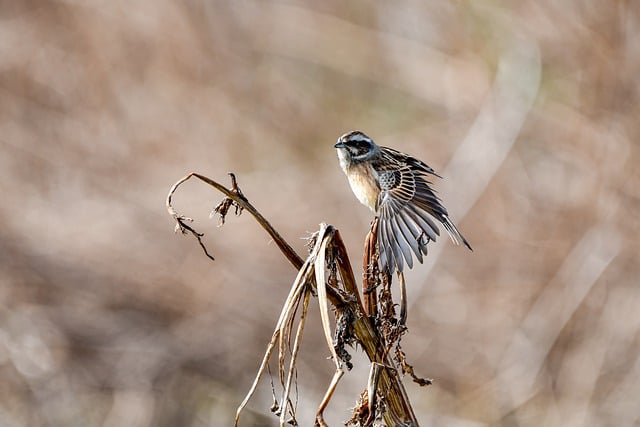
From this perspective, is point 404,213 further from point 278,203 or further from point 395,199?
point 278,203

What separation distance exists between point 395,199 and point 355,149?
0.60 metres

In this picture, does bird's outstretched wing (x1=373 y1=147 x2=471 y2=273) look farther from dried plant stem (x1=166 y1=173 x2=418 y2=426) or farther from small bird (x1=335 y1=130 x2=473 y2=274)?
dried plant stem (x1=166 y1=173 x2=418 y2=426)

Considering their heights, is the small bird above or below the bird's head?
below

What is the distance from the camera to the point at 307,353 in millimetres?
7508

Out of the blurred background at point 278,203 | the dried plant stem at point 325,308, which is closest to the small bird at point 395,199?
the dried plant stem at point 325,308

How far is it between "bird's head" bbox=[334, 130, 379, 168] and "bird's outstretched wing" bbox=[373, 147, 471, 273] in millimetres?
63

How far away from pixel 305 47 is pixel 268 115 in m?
1.24

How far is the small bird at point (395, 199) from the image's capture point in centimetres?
273

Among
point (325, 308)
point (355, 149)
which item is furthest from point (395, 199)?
point (325, 308)

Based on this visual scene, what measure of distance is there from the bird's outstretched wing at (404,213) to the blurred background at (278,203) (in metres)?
3.42

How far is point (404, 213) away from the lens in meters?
3.21

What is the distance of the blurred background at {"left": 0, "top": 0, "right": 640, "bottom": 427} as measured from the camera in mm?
7125

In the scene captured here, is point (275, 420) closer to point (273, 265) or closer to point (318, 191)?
point (273, 265)

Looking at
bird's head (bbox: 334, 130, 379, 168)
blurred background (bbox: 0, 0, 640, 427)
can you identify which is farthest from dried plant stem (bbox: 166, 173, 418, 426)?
blurred background (bbox: 0, 0, 640, 427)
